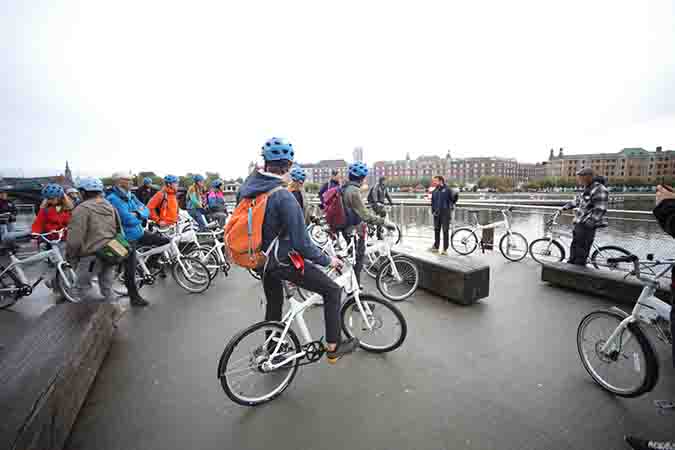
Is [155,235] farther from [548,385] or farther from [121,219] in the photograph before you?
[548,385]

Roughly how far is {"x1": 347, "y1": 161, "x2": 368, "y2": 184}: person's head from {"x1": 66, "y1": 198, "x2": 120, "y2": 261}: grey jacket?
3.08 m

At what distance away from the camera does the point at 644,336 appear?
7.11 feet

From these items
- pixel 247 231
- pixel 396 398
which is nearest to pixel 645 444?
pixel 396 398

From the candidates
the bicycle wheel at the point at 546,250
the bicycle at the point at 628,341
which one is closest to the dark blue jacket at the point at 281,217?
the bicycle at the point at 628,341

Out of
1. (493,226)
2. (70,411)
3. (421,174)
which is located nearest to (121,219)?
(70,411)

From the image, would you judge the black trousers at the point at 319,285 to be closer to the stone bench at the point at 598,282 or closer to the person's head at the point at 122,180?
the person's head at the point at 122,180

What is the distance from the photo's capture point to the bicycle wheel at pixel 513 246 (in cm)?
653

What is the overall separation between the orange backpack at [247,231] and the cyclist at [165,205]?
4.37 metres

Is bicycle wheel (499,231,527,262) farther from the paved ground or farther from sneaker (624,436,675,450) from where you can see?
sneaker (624,436,675,450)

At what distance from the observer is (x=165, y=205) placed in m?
5.84

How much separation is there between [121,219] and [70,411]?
2.83 meters

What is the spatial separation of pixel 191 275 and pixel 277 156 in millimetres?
3766

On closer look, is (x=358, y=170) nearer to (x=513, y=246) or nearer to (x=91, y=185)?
(x=91, y=185)

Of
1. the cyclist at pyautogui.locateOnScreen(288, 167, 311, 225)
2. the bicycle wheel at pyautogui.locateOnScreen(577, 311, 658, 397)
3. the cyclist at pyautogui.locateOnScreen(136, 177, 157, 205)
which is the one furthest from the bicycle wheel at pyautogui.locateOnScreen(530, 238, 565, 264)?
the cyclist at pyautogui.locateOnScreen(136, 177, 157, 205)
